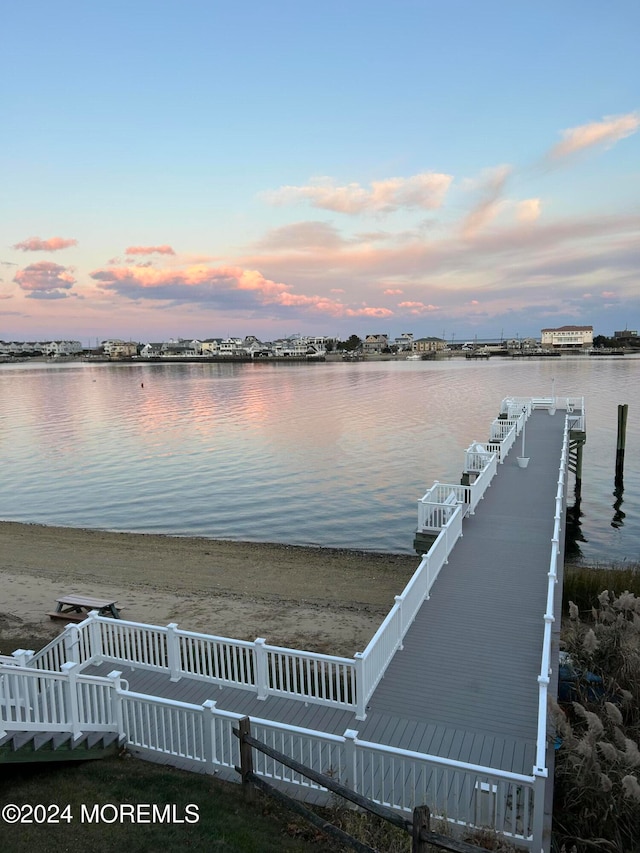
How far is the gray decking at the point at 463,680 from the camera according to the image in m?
8.16

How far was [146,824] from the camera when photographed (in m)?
6.45

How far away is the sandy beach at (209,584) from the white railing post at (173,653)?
5551 mm

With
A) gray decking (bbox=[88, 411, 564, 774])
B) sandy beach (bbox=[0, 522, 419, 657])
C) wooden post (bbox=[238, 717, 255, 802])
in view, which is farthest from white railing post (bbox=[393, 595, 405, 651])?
sandy beach (bbox=[0, 522, 419, 657])

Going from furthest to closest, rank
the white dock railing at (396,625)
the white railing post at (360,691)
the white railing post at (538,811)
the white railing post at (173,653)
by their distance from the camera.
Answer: the white railing post at (173,653) < the white dock railing at (396,625) < the white railing post at (360,691) < the white railing post at (538,811)

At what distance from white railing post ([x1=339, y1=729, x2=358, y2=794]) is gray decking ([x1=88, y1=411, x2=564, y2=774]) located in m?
1.17

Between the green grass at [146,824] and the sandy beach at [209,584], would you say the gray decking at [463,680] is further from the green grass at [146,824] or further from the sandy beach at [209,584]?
the sandy beach at [209,584]

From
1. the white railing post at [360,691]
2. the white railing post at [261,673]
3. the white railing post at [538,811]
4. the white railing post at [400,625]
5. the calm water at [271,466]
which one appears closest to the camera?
the white railing post at [538,811]

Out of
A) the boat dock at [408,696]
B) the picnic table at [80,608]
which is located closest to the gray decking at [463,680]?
the boat dock at [408,696]

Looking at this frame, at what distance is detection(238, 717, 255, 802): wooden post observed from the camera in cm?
693

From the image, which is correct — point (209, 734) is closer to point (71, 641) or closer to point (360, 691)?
point (360, 691)

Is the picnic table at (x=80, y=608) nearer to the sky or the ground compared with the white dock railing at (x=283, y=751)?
nearer to the ground

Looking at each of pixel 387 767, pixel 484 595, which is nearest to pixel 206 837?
pixel 387 767

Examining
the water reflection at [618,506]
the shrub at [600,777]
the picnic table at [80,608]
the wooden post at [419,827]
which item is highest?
the wooden post at [419,827]

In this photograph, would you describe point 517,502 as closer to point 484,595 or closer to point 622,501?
point 484,595
